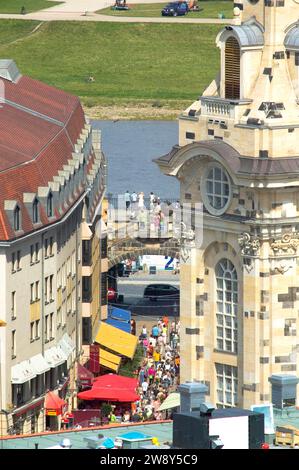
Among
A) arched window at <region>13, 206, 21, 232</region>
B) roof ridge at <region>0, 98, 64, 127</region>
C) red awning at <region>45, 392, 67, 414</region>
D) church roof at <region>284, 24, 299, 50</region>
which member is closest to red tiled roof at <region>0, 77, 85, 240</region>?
roof ridge at <region>0, 98, 64, 127</region>

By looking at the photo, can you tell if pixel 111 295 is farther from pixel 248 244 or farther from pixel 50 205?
pixel 248 244

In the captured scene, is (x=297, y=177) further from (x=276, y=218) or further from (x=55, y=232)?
(x=55, y=232)

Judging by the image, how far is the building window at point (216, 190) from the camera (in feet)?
273

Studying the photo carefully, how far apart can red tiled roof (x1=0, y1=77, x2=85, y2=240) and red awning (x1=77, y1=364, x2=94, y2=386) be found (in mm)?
7338

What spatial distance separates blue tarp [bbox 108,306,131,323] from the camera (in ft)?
462

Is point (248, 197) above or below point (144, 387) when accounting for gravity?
above

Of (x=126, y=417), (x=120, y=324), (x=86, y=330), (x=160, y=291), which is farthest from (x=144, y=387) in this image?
(x=160, y=291)

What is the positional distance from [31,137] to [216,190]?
1777 inches

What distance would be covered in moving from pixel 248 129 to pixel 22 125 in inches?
1977

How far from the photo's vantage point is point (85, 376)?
404 ft

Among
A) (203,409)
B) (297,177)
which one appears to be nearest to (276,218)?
(297,177)

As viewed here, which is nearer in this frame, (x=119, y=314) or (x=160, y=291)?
(x=119, y=314)

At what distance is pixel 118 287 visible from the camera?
158000mm

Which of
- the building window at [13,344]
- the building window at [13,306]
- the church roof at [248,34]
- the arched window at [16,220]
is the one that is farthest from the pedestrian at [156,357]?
the church roof at [248,34]
